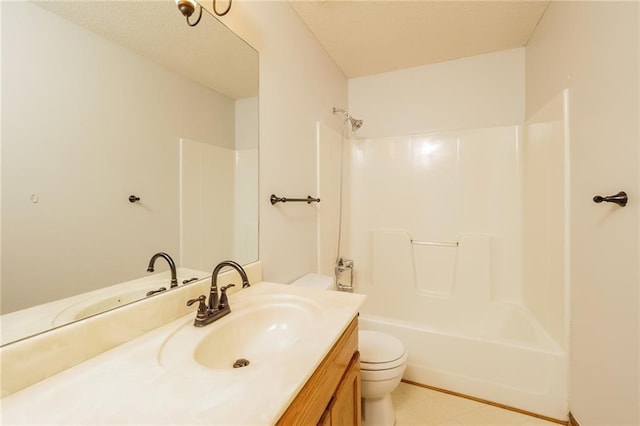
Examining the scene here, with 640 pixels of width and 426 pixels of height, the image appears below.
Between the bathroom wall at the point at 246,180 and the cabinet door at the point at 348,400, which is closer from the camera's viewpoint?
the cabinet door at the point at 348,400

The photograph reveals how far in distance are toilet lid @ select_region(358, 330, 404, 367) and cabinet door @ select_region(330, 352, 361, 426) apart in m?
0.36

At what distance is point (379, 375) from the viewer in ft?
4.33

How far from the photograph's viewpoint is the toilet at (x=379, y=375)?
1.33 metres

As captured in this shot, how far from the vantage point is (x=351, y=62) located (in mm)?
2275

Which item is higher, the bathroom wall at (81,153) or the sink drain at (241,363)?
the bathroom wall at (81,153)

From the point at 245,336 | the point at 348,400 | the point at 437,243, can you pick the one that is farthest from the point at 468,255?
the point at 245,336

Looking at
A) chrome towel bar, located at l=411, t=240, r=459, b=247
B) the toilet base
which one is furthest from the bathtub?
chrome towel bar, located at l=411, t=240, r=459, b=247

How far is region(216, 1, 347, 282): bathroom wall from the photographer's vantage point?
4.47 ft

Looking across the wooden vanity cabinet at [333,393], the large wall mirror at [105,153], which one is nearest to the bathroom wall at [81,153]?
the large wall mirror at [105,153]

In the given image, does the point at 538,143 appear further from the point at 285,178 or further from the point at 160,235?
the point at 160,235

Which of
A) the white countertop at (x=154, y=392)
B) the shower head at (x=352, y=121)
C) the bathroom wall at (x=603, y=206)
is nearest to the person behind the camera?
the white countertop at (x=154, y=392)

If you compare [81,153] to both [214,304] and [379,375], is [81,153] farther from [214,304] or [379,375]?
[379,375]

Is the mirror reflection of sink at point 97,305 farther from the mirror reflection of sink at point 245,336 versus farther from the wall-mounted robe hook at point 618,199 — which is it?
the wall-mounted robe hook at point 618,199

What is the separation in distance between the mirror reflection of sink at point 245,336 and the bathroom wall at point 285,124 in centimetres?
40
